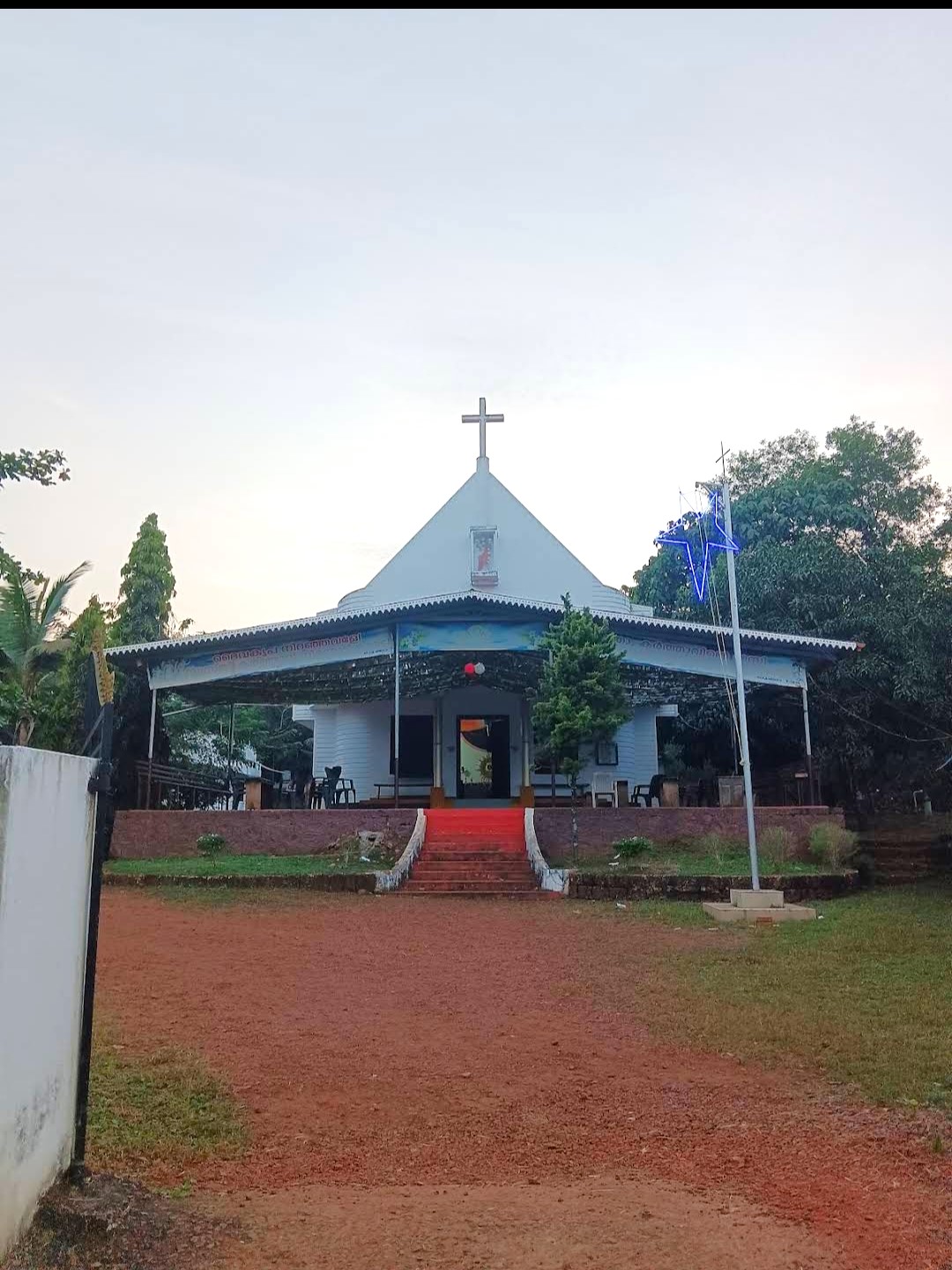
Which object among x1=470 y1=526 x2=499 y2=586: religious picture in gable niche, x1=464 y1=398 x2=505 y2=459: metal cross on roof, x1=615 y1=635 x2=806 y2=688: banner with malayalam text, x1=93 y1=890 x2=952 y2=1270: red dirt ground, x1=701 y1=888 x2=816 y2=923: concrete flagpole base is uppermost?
x1=464 y1=398 x2=505 y2=459: metal cross on roof

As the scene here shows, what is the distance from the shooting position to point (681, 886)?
47.2 feet

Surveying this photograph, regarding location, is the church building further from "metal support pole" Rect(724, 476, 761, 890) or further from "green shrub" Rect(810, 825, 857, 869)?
"metal support pole" Rect(724, 476, 761, 890)

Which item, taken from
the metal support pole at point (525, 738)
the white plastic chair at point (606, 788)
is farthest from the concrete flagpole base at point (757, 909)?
the metal support pole at point (525, 738)

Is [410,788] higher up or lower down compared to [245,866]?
higher up

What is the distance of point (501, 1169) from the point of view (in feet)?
15.8

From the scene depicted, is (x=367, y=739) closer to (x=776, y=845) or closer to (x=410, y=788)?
(x=410, y=788)

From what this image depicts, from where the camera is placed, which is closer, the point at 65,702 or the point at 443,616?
the point at 443,616

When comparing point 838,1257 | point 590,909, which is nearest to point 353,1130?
point 838,1257

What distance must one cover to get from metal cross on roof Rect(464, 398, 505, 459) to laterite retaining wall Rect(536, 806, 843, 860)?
11677 millimetres

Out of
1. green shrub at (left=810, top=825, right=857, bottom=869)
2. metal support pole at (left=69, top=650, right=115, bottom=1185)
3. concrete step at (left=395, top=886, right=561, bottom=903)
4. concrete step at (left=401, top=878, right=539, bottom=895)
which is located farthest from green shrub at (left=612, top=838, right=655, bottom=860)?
metal support pole at (left=69, top=650, right=115, bottom=1185)

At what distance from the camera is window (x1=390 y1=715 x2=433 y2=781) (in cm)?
2431

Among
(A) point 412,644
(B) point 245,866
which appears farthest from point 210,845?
(A) point 412,644

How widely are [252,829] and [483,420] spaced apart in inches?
514

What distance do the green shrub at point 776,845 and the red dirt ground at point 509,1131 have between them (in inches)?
289
